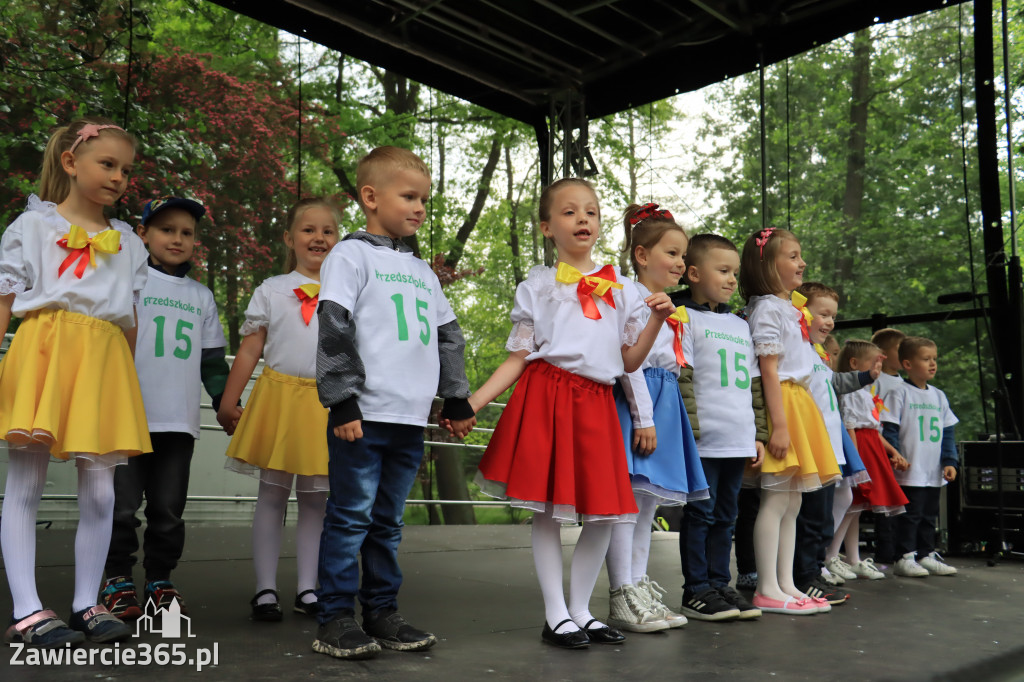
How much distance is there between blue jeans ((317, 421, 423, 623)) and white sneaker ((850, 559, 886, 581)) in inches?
117

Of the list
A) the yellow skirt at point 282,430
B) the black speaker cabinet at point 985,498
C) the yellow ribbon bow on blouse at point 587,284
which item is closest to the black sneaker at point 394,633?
the yellow skirt at point 282,430

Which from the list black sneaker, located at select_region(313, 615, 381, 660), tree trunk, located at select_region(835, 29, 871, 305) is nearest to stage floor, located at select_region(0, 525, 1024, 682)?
black sneaker, located at select_region(313, 615, 381, 660)

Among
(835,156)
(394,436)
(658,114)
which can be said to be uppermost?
(658,114)

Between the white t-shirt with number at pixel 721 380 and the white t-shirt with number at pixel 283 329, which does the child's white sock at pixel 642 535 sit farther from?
the white t-shirt with number at pixel 283 329

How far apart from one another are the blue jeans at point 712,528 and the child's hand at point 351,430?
4.19ft

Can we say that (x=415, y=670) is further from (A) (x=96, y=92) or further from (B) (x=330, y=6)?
(A) (x=96, y=92)

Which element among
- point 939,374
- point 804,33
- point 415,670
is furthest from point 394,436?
point 939,374

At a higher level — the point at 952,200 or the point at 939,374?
the point at 952,200

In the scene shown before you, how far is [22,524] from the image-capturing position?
2.04 meters

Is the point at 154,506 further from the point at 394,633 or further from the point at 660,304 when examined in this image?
the point at 660,304

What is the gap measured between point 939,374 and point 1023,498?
9.58 ft

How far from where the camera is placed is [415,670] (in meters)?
1.85

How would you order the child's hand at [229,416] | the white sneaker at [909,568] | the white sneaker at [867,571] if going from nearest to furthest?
the child's hand at [229,416], the white sneaker at [867,571], the white sneaker at [909,568]

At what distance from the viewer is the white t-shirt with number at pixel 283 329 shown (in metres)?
2.66
